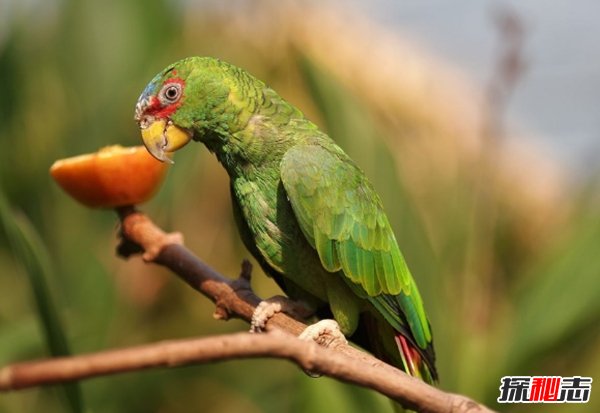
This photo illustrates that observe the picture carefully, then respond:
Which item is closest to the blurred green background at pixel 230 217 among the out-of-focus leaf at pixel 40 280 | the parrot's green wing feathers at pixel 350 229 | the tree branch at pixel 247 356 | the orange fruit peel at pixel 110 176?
the out-of-focus leaf at pixel 40 280

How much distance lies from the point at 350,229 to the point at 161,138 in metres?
0.36

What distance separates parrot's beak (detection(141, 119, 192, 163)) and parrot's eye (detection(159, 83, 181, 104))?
36mm

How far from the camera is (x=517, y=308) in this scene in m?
1.84

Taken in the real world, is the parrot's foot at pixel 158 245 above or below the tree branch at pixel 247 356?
above

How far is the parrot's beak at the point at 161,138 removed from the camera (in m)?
1.42

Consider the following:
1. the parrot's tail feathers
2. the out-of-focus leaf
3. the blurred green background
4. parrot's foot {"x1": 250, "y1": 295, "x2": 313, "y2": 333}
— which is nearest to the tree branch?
parrot's foot {"x1": 250, "y1": 295, "x2": 313, "y2": 333}

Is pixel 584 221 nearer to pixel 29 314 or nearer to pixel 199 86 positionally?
pixel 199 86

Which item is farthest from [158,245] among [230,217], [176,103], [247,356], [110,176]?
[230,217]

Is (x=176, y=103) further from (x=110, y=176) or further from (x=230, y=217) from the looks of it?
(x=230, y=217)

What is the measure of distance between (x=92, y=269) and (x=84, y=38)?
2.57ft

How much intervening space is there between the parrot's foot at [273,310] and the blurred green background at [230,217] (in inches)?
5.2

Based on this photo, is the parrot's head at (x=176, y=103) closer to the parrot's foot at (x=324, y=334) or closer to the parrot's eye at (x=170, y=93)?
the parrot's eye at (x=170, y=93)

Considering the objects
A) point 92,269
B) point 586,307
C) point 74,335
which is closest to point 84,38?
point 92,269

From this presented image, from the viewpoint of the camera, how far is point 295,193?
1.41 m
